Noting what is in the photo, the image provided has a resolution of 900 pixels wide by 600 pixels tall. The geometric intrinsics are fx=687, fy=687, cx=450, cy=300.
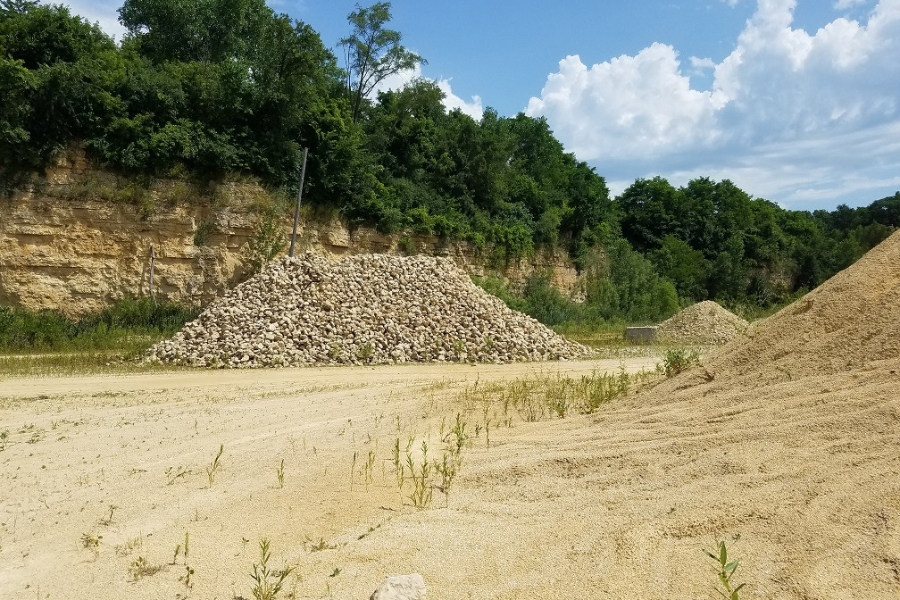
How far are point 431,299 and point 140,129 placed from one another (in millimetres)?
10583

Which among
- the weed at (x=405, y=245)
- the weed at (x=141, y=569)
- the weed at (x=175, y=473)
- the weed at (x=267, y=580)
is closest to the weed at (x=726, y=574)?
the weed at (x=267, y=580)

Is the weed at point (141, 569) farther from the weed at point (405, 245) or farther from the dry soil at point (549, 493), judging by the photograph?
the weed at point (405, 245)

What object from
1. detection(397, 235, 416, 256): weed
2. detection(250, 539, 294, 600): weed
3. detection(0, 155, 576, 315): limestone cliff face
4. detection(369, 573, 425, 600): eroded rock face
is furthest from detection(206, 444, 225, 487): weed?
detection(397, 235, 416, 256): weed

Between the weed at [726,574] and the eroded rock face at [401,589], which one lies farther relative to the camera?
the eroded rock face at [401,589]

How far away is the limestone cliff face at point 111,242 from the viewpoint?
62.9 feet

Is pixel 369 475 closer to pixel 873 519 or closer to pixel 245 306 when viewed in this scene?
pixel 873 519

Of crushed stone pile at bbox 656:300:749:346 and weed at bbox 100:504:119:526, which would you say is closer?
weed at bbox 100:504:119:526

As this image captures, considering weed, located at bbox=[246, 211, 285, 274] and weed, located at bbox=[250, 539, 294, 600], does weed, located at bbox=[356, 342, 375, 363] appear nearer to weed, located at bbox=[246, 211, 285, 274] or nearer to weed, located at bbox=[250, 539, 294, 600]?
weed, located at bbox=[246, 211, 285, 274]

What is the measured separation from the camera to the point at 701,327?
79.6 ft

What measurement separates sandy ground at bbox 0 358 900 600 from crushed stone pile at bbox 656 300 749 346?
17.8 metres

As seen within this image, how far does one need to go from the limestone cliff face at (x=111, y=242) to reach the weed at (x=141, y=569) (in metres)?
18.2

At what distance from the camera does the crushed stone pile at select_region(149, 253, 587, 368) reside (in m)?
15.8

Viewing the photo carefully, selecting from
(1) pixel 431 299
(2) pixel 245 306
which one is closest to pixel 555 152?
(1) pixel 431 299

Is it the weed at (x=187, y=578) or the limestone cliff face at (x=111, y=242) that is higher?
the limestone cliff face at (x=111, y=242)
